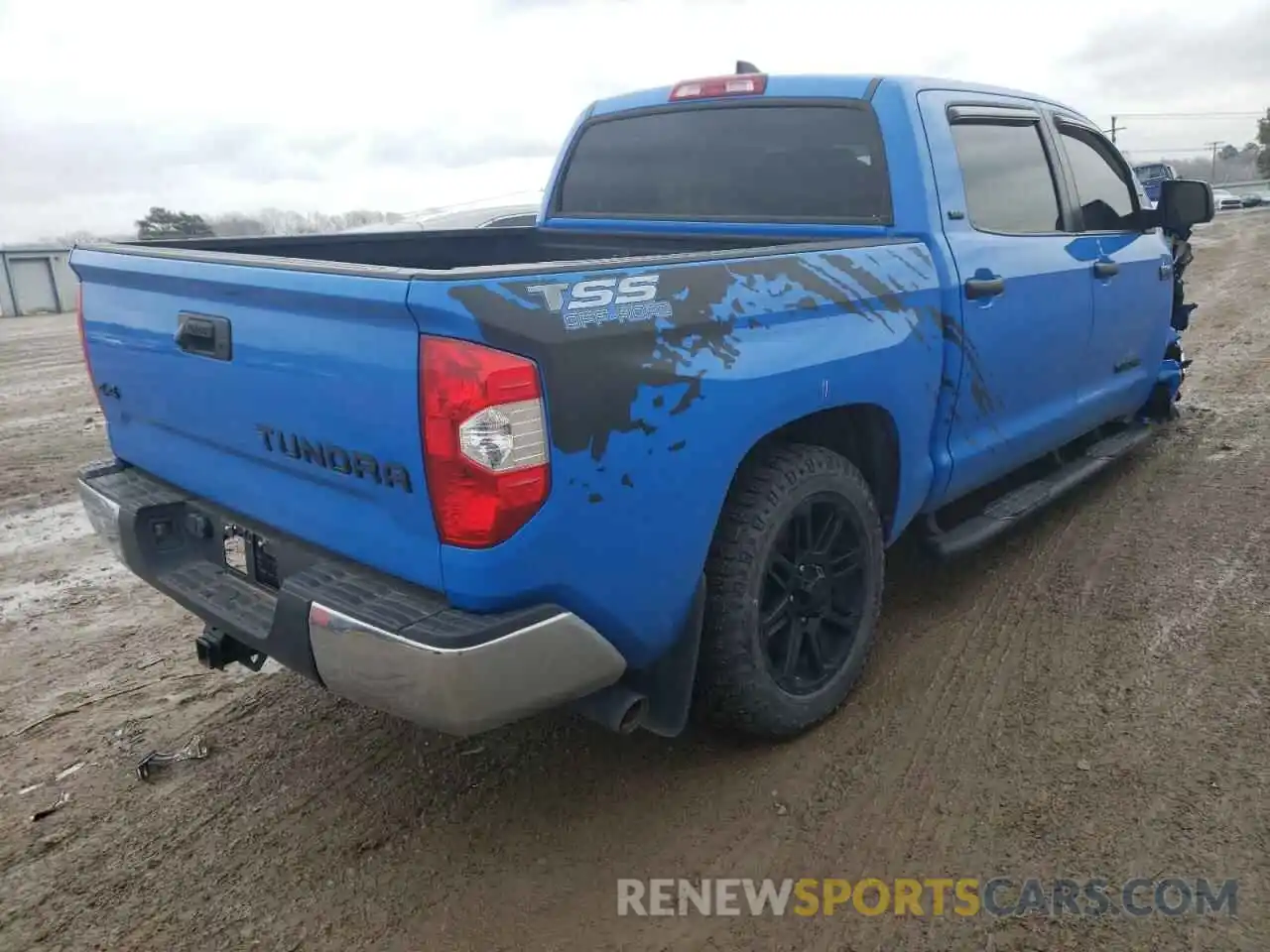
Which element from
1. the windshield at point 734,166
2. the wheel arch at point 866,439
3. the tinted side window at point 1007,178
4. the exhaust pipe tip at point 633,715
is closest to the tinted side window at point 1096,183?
the tinted side window at point 1007,178

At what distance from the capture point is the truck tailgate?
2117mm

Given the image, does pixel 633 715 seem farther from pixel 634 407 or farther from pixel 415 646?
pixel 634 407

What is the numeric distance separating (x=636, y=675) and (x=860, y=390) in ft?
3.55

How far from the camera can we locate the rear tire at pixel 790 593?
267 centimetres

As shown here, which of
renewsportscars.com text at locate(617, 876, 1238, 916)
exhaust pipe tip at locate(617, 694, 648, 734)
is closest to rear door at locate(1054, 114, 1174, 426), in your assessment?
renewsportscars.com text at locate(617, 876, 1238, 916)

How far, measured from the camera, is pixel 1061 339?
13.3 feet

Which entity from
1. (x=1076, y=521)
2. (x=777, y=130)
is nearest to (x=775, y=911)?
(x=777, y=130)

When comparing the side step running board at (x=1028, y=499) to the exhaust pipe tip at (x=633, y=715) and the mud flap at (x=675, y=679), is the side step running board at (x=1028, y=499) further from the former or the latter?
the exhaust pipe tip at (x=633, y=715)

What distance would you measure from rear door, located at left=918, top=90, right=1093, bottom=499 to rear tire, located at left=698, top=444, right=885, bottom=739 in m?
0.70

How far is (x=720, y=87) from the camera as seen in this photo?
3.89 m

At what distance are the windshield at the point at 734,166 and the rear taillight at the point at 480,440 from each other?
184cm

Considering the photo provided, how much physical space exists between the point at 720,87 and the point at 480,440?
2462 millimetres

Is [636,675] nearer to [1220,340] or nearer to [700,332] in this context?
[700,332]

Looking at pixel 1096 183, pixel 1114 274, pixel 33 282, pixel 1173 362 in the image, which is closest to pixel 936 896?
pixel 1114 274
